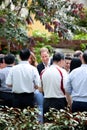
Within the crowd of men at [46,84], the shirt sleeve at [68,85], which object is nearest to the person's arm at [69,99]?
the crowd of men at [46,84]

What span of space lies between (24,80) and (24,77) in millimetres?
57

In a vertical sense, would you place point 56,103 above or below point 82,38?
below

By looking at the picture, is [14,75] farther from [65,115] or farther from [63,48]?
[63,48]

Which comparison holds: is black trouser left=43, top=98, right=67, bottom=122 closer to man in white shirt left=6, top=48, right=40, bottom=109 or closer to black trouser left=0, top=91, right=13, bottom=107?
man in white shirt left=6, top=48, right=40, bottom=109

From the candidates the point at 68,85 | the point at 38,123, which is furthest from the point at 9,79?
the point at 38,123

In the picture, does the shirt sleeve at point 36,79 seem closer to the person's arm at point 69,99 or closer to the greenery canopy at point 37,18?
the person's arm at point 69,99

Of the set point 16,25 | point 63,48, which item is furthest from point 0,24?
point 63,48

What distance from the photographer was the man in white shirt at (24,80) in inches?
348

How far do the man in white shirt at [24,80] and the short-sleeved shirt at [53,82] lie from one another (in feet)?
1.19

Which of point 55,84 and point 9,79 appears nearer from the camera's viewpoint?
point 55,84

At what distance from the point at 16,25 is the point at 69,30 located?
84 cm

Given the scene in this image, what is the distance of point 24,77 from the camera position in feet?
29.1

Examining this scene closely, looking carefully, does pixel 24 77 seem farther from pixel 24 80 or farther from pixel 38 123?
pixel 38 123

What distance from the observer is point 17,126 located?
5.75 m
